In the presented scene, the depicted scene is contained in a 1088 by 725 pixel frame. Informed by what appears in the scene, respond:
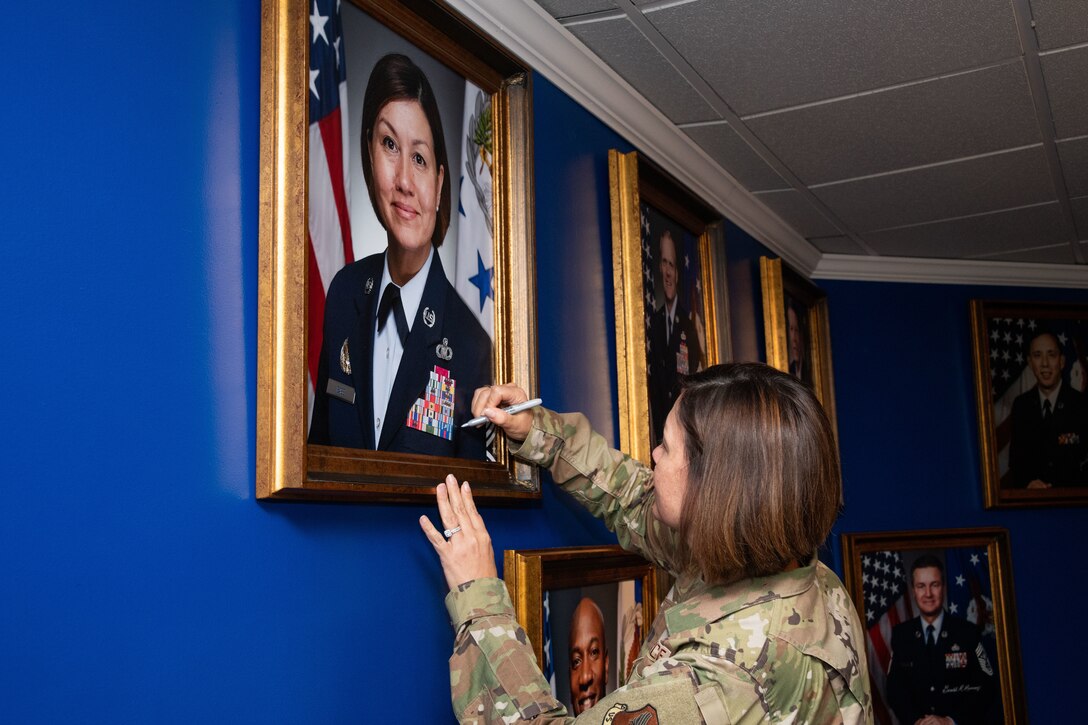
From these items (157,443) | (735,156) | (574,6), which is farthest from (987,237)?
(157,443)

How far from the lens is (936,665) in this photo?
13.1ft

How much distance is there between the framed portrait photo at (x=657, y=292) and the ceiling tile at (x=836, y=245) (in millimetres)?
1128

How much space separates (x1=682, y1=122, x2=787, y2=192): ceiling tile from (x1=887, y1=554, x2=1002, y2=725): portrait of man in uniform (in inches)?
68.9

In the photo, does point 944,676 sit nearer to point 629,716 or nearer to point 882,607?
point 882,607

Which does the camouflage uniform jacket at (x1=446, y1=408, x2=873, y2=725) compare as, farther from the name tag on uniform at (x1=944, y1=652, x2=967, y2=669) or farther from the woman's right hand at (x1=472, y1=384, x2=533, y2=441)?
the name tag on uniform at (x1=944, y1=652, x2=967, y2=669)

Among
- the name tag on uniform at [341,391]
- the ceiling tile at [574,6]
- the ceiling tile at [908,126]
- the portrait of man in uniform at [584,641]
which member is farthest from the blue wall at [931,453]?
the name tag on uniform at [341,391]

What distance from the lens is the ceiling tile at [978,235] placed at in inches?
149

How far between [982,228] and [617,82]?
6.73 ft

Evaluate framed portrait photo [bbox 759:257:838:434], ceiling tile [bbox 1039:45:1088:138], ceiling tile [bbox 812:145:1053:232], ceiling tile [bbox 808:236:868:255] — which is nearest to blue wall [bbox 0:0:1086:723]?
ceiling tile [bbox 1039:45:1088:138]

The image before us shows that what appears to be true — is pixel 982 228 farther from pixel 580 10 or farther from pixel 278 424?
pixel 278 424

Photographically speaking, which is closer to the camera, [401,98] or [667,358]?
[401,98]

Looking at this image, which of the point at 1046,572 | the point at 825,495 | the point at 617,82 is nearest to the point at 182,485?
the point at 825,495

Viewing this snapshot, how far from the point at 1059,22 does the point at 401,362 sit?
1.72 meters

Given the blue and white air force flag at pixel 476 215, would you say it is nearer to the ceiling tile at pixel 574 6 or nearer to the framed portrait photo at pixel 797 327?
the ceiling tile at pixel 574 6
